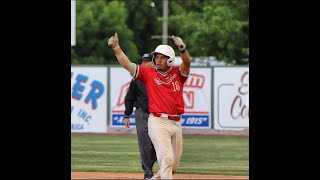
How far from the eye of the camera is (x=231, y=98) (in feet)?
98.6

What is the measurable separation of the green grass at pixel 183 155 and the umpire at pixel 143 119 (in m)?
3.62

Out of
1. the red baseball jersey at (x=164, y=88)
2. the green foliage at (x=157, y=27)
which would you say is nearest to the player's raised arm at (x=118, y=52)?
the red baseball jersey at (x=164, y=88)

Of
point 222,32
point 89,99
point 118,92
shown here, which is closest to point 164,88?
point 118,92

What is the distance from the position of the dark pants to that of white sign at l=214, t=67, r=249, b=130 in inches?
599

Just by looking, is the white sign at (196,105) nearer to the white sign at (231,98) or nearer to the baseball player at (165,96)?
the white sign at (231,98)

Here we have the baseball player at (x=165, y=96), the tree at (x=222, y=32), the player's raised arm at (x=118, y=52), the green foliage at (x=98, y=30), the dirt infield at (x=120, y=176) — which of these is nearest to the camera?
the player's raised arm at (x=118, y=52)

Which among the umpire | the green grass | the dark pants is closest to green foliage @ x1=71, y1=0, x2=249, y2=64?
the green grass

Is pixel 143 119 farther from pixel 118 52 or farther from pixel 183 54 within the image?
pixel 118 52

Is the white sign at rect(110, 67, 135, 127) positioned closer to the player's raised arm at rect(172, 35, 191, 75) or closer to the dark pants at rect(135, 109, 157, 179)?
the dark pants at rect(135, 109, 157, 179)

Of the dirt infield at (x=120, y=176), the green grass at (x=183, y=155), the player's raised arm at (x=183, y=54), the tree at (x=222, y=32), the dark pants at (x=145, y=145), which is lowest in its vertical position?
the green grass at (x=183, y=155)

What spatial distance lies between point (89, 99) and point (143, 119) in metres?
15.9

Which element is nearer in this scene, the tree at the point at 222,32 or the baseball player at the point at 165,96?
the baseball player at the point at 165,96

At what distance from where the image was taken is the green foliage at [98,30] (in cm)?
5516

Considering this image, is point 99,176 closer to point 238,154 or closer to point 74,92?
point 238,154
